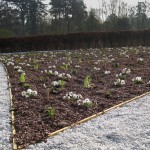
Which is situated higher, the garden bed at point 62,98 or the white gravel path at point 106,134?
the garden bed at point 62,98

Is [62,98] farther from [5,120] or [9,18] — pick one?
[9,18]

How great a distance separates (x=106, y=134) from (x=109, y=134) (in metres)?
0.05

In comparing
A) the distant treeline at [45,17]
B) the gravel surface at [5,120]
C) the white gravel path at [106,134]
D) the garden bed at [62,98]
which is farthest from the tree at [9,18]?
the white gravel path at [106,134]

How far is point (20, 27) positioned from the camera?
5253 centimetres

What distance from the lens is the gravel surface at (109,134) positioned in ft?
15.9

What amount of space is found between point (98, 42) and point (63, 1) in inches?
1021

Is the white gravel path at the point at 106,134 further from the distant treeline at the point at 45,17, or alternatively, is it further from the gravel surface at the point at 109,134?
the distant treeline at the point at 45,17

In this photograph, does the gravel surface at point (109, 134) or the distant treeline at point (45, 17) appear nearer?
the gravel surface at point (109, 134)

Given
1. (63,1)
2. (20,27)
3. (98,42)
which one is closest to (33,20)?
(20,27)

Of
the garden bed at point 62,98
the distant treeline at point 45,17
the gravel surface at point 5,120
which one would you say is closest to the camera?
the gravel surface at point 5,120

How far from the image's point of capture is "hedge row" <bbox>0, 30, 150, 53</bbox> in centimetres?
2956

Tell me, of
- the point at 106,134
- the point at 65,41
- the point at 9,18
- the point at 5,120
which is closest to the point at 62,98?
the point at 5,120

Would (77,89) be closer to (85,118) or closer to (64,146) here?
(85,118)

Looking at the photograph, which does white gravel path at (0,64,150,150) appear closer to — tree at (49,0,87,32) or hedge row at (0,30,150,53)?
hedge row at (0,30,150,53)
